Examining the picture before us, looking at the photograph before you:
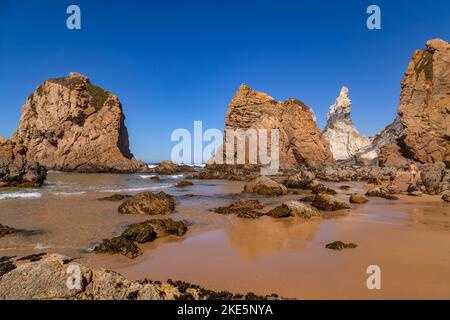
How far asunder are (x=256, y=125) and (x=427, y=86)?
102 ft

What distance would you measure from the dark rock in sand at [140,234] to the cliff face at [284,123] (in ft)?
181

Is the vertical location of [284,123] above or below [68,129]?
above

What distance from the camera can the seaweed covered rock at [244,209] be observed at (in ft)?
38.1

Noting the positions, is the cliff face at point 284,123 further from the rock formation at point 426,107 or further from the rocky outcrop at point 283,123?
the rock formation at point 426,107

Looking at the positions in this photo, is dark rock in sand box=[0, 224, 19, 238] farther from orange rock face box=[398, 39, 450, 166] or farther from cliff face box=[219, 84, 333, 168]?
cliff face box=[219, 84, 333, 168]

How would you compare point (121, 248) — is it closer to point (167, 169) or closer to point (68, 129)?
point (167, 169)

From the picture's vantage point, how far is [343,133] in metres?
96.1

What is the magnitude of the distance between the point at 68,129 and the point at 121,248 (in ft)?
212

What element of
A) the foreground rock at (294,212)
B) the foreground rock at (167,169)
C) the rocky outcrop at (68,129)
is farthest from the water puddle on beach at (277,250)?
the rocky outcrop at (68,129)

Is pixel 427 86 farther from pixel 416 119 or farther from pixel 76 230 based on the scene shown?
pixel 76 230

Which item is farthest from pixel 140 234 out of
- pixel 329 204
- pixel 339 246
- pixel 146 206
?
pixel 329 204

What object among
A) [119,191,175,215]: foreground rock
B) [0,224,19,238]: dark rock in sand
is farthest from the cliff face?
[0,224,19,238]: dark rock in sand

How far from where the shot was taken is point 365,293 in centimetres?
445

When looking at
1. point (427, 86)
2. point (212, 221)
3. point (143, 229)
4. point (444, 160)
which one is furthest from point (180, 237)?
point (427, 86)
